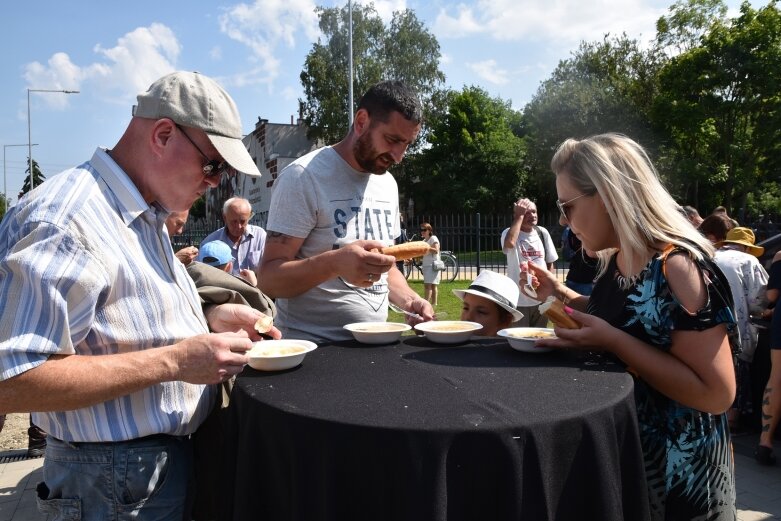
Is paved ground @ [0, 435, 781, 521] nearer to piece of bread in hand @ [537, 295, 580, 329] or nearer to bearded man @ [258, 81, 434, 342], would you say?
piece of bread in hand @ [537, 295, 580, 329]

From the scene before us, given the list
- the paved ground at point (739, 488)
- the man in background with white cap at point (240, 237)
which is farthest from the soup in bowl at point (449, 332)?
the man in background with white cap at point (240, 237)

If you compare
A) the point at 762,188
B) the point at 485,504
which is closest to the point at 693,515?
the point at 485,504

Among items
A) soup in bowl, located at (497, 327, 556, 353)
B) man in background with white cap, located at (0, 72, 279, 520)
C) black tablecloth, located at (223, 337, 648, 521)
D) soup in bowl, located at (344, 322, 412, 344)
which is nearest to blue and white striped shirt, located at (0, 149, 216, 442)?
man in background with white cap, located at (0, 72, 279, 520)

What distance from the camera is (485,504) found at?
1419 mm

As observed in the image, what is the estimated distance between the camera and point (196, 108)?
153 cm

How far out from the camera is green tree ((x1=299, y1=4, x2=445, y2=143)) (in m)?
33.0

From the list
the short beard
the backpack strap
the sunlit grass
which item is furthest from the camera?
the sunlit grass

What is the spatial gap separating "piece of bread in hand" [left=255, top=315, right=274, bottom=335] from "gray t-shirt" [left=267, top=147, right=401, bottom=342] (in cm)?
51

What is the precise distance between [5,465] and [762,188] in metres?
38.3

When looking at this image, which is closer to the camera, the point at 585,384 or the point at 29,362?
the point at 29,362

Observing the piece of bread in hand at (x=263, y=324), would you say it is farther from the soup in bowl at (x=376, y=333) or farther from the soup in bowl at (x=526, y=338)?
the soup in bowl at (x=526, y=338)

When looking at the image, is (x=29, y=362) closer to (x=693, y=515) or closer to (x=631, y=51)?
(x=693, y=515)

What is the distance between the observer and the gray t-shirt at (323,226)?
8.70ft

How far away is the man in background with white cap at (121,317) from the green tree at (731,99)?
29.0 metres
